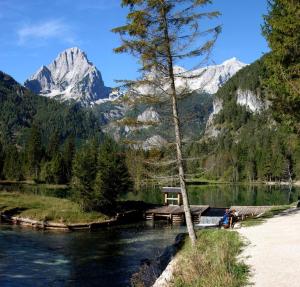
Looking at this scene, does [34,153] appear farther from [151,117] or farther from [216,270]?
[216,270]

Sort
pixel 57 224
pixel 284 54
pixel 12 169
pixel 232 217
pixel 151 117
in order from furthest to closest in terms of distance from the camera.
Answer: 1. pixel 12 169
2. pixel 57 224
3. pixel 232 217
4. pixel 284 54
5. pixel 151 117

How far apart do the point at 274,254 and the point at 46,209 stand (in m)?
50.9

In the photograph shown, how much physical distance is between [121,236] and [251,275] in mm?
38072

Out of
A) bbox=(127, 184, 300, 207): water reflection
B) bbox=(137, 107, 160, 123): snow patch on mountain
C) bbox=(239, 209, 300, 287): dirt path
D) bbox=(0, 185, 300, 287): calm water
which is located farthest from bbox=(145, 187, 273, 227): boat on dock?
bbox=(137, 107, 160, 123): snow patch on mountain

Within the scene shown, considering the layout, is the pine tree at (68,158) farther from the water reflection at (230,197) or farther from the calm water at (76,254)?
the calm water at (76,254)

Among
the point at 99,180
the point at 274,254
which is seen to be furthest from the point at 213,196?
the point at 274,254

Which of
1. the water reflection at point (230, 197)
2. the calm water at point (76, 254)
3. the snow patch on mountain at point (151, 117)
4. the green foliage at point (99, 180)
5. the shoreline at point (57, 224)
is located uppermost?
the snow patch on mountain at point (151, 117)

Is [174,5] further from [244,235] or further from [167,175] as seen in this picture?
[244,235]

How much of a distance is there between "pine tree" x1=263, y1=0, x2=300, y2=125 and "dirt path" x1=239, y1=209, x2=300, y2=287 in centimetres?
1086

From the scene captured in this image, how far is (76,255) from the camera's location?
4309cm

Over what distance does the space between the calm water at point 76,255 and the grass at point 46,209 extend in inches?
208

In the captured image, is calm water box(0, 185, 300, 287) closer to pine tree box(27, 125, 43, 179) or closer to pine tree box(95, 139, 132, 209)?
pine tree box(95, 139, 132, 209)

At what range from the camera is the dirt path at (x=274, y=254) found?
53.6ft

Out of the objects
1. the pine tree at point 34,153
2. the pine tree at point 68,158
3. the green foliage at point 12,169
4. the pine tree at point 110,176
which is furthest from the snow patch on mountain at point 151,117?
the pine tree at point 34,153
